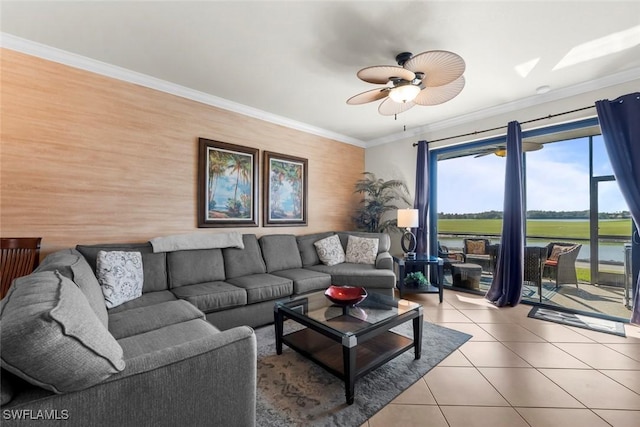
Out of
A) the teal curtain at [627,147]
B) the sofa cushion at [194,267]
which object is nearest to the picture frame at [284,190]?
the sofa cushion at [194,267]

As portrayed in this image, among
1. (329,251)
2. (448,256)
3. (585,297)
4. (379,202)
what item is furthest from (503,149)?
(329,251)

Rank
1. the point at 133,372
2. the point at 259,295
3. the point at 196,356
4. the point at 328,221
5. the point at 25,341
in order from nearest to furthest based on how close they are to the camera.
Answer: the point at 25,341
the point at 133,372
the point at 196,356
the point at 259,295
the point at 328,221

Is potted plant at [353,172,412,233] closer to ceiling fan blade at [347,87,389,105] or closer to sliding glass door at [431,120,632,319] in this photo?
sliding glass door at [431,120,632,319]

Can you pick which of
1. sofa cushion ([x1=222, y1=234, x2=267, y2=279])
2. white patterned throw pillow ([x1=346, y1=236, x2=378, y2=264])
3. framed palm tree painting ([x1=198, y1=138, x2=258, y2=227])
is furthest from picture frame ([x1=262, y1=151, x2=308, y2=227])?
white patterned throw pillow ([x1=346, y1=236, x2=378, y2=264])

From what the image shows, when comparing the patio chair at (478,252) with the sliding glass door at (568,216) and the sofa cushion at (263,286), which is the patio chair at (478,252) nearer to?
the sliding glass door at (568,216)

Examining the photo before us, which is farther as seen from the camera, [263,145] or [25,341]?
[263,145]

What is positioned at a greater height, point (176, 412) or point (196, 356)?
point (196, 356)

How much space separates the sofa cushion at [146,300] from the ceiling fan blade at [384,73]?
8.11 feet

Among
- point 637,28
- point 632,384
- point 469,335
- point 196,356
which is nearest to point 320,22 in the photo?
point 196,356

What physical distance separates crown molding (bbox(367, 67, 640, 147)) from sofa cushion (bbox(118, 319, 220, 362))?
4197 mm

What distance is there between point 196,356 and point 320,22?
2313 mm

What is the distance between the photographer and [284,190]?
4102 mm

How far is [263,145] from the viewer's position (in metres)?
3.87

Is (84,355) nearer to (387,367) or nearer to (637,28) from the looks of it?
(387,367)
